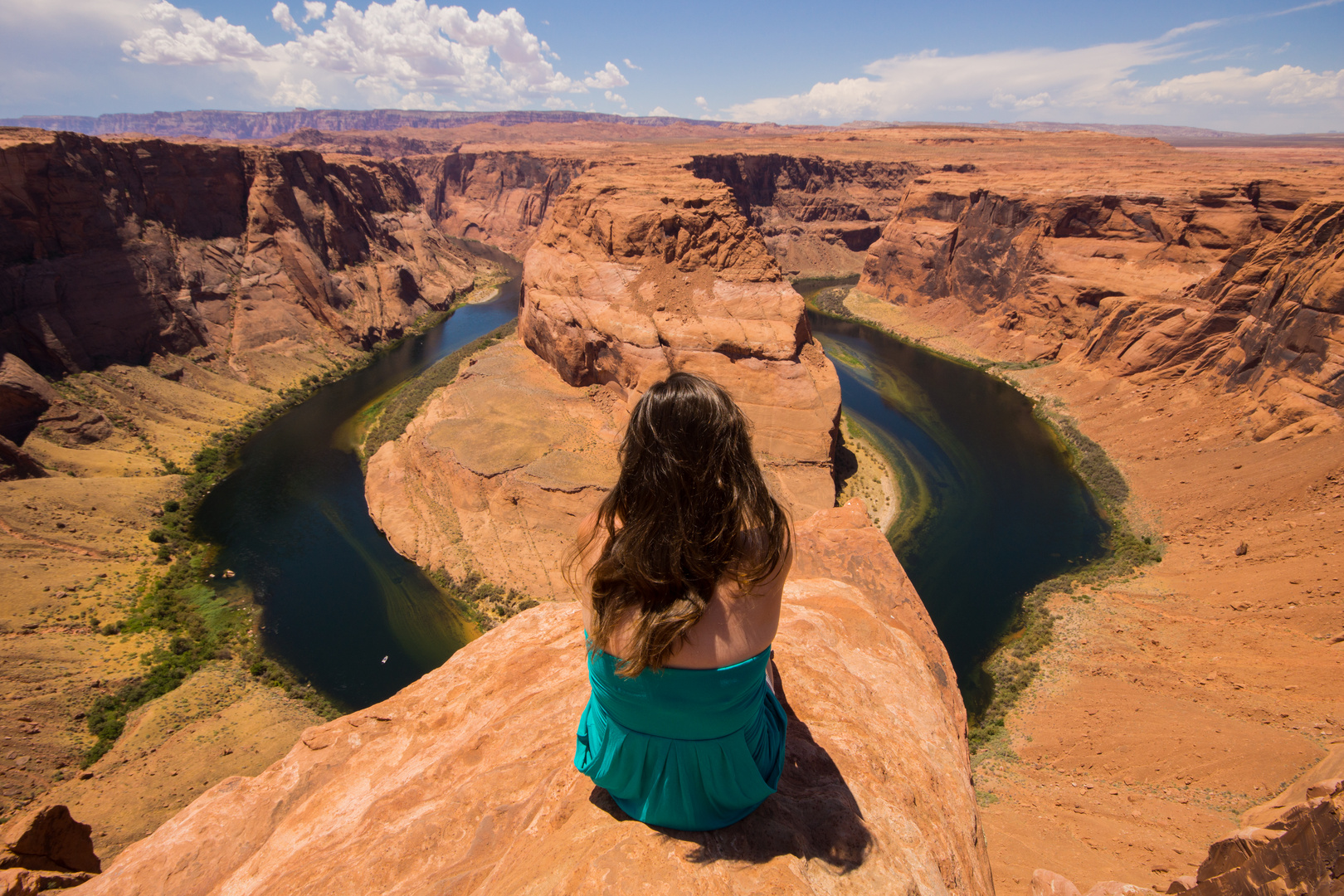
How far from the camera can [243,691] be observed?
17297 millimetres

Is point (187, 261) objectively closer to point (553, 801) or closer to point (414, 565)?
point (414, 565)

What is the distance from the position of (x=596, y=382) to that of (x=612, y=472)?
22.3 feet

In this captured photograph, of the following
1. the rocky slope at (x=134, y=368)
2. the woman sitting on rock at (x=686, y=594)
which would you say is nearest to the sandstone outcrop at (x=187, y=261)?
the rocky slope at (x=134, y=368)

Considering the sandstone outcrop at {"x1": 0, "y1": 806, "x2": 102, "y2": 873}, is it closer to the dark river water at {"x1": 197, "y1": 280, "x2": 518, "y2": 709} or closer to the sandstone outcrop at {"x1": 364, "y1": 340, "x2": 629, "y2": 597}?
the dark river water at {"x1": 197, "y1": 280, "x2": 518, "y2": 709}

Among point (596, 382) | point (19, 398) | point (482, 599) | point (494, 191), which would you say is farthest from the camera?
point (494, 191)

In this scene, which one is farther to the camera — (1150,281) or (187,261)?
(187,261)

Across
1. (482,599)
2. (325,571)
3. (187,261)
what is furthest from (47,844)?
(187,261)

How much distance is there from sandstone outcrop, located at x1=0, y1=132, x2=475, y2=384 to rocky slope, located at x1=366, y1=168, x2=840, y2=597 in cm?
1833

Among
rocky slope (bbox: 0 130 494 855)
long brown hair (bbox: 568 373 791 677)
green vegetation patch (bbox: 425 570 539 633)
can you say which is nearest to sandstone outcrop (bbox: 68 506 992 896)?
long brown hair (bbox: 568 373 791 677)

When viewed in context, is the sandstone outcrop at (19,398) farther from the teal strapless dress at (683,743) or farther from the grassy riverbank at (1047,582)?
the grassy riverbank at (1047,582)

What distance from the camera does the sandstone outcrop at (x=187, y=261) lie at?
103ft

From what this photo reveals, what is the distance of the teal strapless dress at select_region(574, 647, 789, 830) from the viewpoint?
3.25m

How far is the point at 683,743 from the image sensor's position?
3.40 meters

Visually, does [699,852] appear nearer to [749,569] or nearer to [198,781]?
[749,569]
